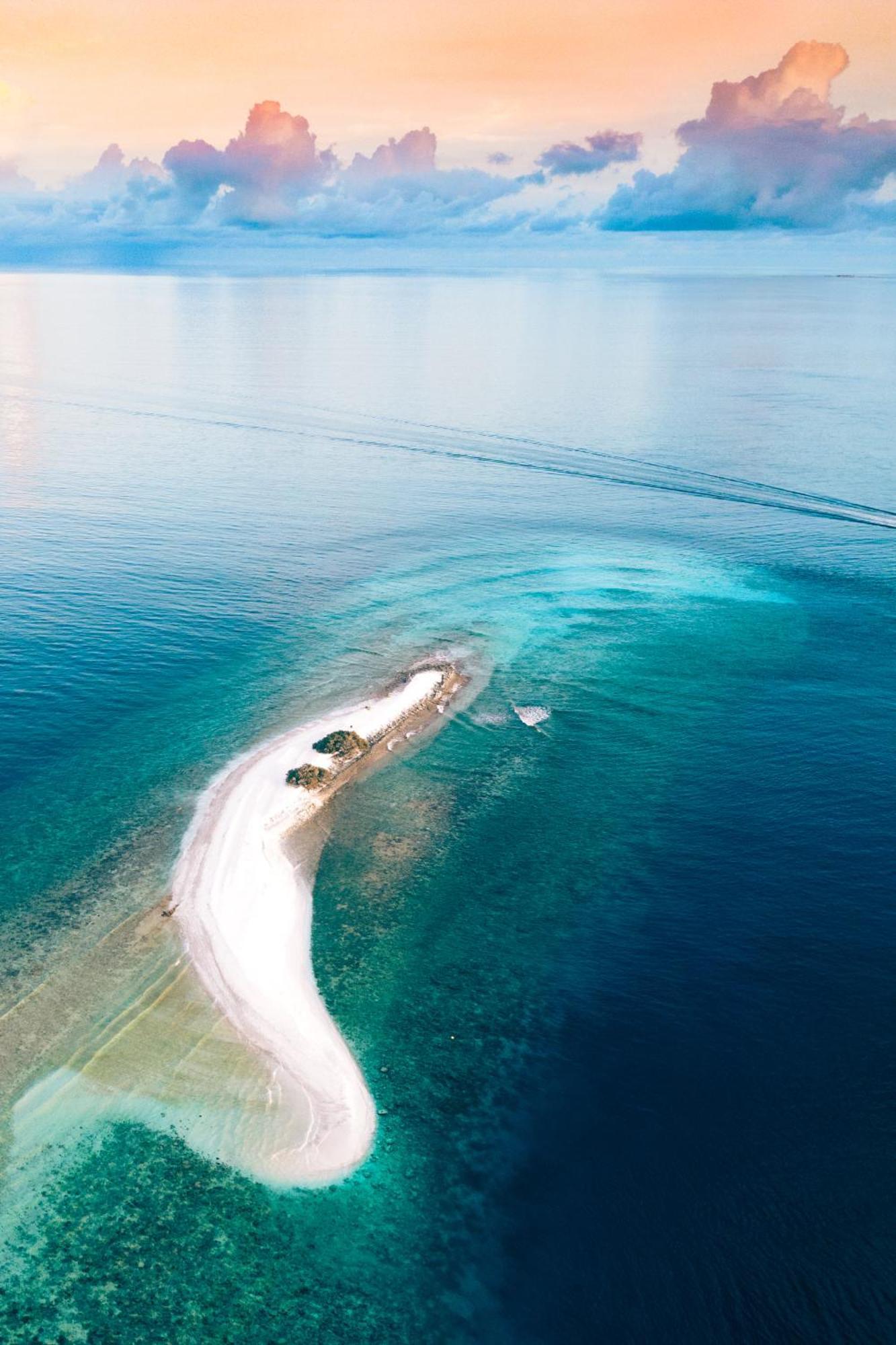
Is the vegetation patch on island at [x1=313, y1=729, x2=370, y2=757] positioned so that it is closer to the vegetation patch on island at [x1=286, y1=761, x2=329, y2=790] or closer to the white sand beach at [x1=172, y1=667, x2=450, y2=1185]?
the white sand beach at [x1=172, y1=667, x2=450, y2=1185]

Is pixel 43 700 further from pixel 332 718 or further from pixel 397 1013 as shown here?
pixel 397 1013

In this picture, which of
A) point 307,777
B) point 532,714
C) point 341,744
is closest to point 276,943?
point 307,777

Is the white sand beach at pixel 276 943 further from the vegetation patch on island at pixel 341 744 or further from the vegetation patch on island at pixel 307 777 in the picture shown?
the vegetation patch on island at pixel 341 744

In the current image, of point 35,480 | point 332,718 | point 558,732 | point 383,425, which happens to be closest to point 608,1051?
point 558,732

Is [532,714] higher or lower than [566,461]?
lower

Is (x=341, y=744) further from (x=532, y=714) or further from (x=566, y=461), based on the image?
(x=566, y=461)

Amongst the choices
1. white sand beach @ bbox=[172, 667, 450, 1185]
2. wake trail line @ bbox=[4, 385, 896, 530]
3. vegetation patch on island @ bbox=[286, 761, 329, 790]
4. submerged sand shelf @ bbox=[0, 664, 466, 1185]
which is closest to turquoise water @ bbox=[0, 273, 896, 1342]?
submerged sand shelf @ bbox=[0, 664, 466, 1185]
